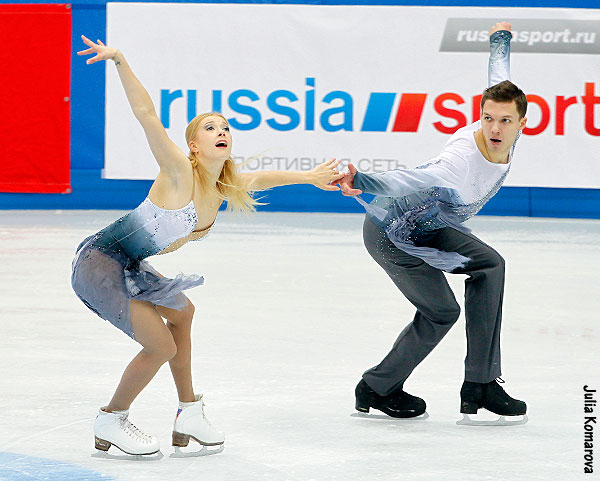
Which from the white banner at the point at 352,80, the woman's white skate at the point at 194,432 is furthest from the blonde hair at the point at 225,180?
the white banner at the point at 352,80

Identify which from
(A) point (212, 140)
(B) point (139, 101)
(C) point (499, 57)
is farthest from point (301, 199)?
(B) point (139, 101)

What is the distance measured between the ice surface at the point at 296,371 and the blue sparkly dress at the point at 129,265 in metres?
0.51

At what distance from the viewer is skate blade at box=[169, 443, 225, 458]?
11.3ft

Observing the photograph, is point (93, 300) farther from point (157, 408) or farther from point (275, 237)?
point (275, 237)

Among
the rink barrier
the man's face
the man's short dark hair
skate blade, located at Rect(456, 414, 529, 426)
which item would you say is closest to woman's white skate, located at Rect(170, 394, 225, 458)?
skate blade, located at Rect(456, 414, 529, 426)

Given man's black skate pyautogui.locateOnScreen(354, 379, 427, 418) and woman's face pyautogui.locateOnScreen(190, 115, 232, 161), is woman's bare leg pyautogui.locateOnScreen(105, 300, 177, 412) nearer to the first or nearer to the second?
woman's face pyautogui.locateOnScreen(190, 115, 232, 161)

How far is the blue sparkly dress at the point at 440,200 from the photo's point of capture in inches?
151

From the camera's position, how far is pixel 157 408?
398 cm

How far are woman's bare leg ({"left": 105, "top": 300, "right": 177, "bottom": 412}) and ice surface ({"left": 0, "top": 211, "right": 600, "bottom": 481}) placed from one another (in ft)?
0.77

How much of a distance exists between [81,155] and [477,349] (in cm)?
812

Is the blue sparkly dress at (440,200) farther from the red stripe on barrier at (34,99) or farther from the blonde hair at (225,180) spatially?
the red stripe on barrier at (34,99)

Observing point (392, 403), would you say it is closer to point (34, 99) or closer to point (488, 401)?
point (488, 401)

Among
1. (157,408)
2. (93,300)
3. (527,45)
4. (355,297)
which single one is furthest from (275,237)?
(93,300)

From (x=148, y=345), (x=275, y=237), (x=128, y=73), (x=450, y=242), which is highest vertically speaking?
(x=128, y=73)
